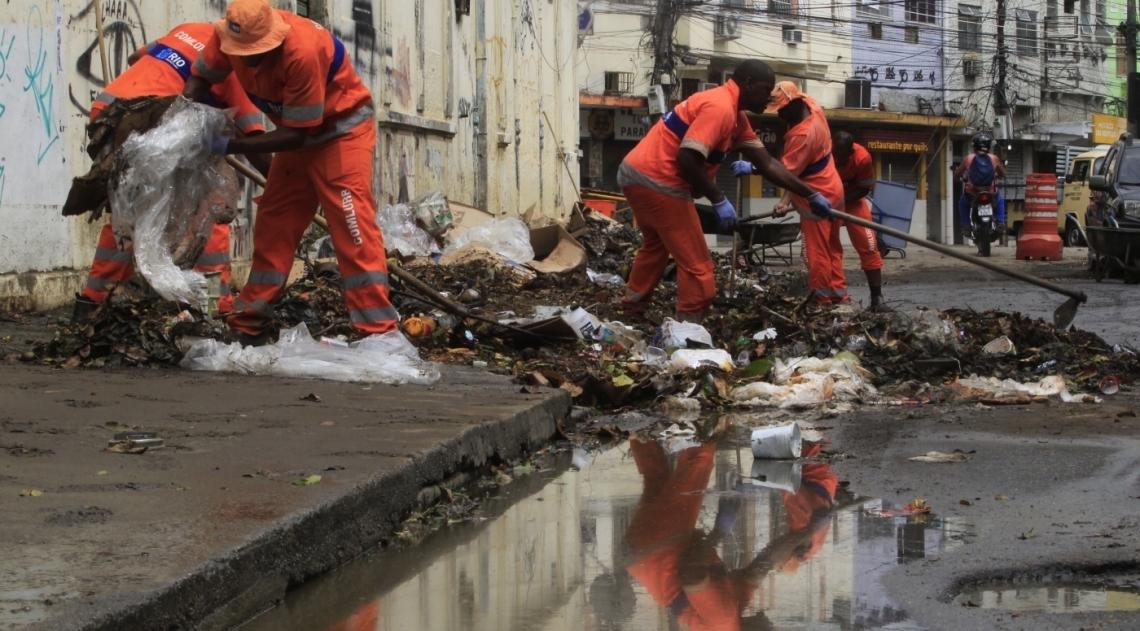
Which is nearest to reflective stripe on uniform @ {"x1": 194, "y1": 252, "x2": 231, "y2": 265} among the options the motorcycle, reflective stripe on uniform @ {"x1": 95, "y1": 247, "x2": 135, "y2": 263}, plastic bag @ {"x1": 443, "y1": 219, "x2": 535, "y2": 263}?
reflective stripe on uniform @ {"x1": 95, "y1": 247, "x2": 135, "y2": 263}

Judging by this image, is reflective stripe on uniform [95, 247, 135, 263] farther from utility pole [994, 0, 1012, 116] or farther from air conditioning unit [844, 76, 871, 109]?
utility pole [994, 0, 1012, 116]

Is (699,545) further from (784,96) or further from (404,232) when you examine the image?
(404,232)

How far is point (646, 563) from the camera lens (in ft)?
10.3

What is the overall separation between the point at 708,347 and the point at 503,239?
483 centimetres

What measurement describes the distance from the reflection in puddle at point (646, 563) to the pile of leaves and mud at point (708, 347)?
1.83 m

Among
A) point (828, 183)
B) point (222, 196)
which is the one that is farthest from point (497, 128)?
point (222, 196)

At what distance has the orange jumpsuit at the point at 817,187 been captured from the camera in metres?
8.50

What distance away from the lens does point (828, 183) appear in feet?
28.7

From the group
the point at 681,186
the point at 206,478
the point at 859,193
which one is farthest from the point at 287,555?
the point at 859,193

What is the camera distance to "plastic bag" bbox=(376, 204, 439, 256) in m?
10.9

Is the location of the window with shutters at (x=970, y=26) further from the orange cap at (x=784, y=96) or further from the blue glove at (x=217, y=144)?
the blue glove at (x=217, y=144)

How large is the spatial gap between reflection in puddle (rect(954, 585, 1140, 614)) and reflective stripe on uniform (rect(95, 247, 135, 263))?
4.29m

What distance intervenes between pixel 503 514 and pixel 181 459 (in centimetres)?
87

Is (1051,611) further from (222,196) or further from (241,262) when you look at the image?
(241,262)
